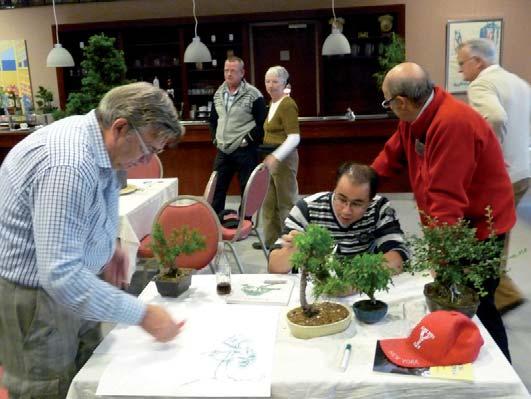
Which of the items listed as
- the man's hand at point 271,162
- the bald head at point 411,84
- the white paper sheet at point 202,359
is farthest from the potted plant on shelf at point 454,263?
the man's hand at point 271,162

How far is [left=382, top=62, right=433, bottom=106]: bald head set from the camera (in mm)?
2035

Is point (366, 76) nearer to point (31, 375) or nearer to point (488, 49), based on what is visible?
point (488, 49)

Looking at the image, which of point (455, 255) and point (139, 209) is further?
point (139, 209)

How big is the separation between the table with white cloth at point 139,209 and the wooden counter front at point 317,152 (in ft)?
7.47

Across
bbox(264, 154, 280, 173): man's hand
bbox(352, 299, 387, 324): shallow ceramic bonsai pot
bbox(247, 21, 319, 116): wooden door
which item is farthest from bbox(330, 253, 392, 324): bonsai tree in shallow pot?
bbox(247, 21, 319, 116): wooden door

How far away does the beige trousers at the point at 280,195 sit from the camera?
4355 mm

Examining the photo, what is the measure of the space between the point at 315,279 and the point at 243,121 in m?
3.26

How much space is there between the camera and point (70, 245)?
1.27 metres

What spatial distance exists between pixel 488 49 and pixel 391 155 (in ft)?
3.95

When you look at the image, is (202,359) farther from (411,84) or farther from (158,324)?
(411,84)

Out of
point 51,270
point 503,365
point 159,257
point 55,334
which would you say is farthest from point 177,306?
point 503,365

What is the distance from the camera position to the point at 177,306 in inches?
71.4

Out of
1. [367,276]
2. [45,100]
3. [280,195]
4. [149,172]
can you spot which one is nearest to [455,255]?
[367,276]

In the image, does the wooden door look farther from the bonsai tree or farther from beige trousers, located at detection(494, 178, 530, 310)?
the bonsai tree
